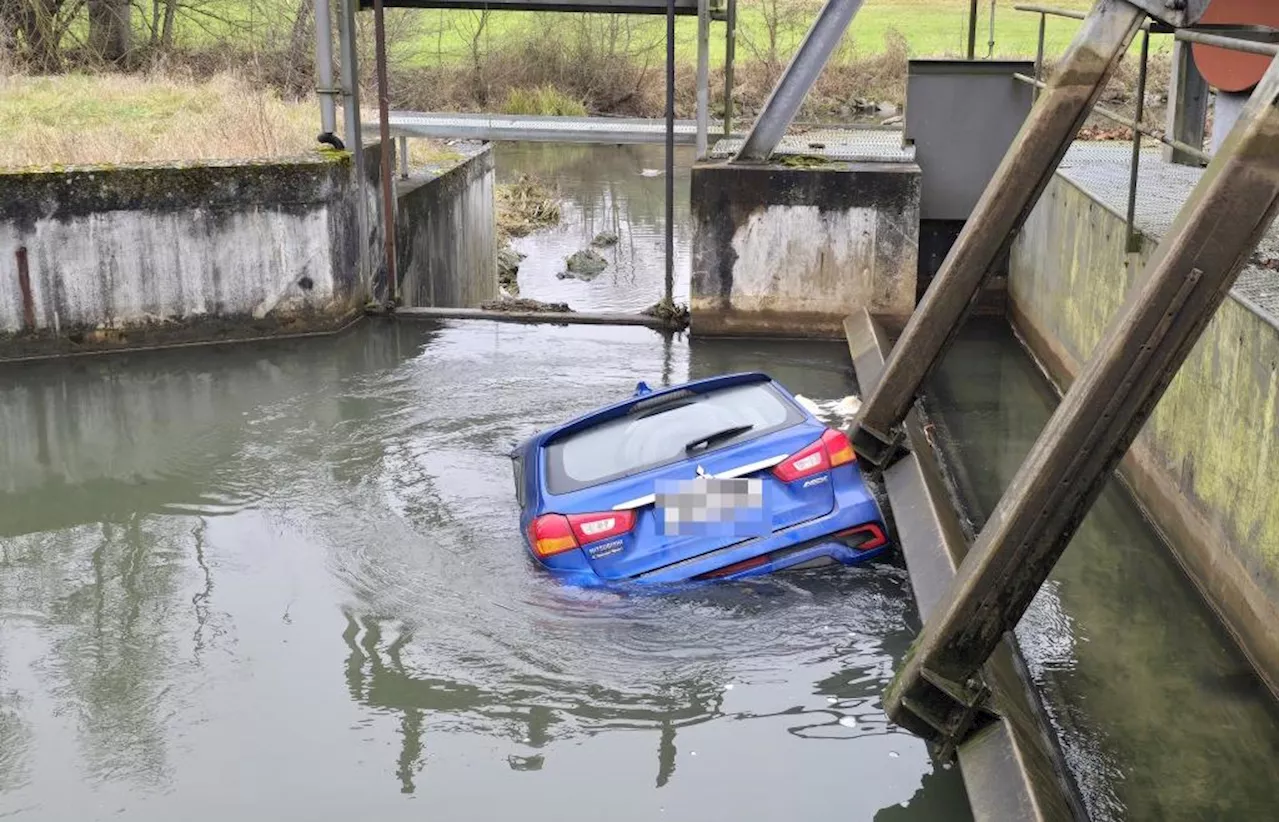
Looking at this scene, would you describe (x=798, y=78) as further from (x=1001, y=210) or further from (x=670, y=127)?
(x=1001, y=210)

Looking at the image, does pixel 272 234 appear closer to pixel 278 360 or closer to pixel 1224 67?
pixel 278 360

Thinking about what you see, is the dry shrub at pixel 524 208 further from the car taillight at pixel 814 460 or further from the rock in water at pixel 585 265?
the car taillight at pixel 814 460

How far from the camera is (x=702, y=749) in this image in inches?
249

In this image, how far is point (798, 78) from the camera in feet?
44.0

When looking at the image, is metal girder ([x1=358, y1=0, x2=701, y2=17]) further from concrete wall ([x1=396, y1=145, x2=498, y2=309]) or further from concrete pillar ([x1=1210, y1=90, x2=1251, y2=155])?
concrete pillar ([x1=1210, y1=90, x2=1251, y2=155])

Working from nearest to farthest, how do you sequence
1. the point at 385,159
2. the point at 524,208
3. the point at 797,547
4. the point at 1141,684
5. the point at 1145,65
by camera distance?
the point at 1141,684 → the point at 797,547 → the point at 1145,65 → the point at 385,159 → the point at 524,208

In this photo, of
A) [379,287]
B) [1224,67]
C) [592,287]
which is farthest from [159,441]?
[592,287]

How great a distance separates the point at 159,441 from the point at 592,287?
10.7 metres

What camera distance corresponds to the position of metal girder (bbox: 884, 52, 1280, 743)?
207 inches

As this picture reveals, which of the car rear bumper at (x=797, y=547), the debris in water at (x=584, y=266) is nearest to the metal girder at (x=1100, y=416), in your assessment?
the car rear bumper at (x=797, y=547)

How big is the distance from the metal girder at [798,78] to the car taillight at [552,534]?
22.6 feet

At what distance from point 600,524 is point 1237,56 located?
23.2ft

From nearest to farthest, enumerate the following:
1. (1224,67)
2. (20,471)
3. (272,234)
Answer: (20,471) → (1224,67) → (272,234)

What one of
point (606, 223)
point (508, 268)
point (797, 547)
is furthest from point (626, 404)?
point (606, 223)
